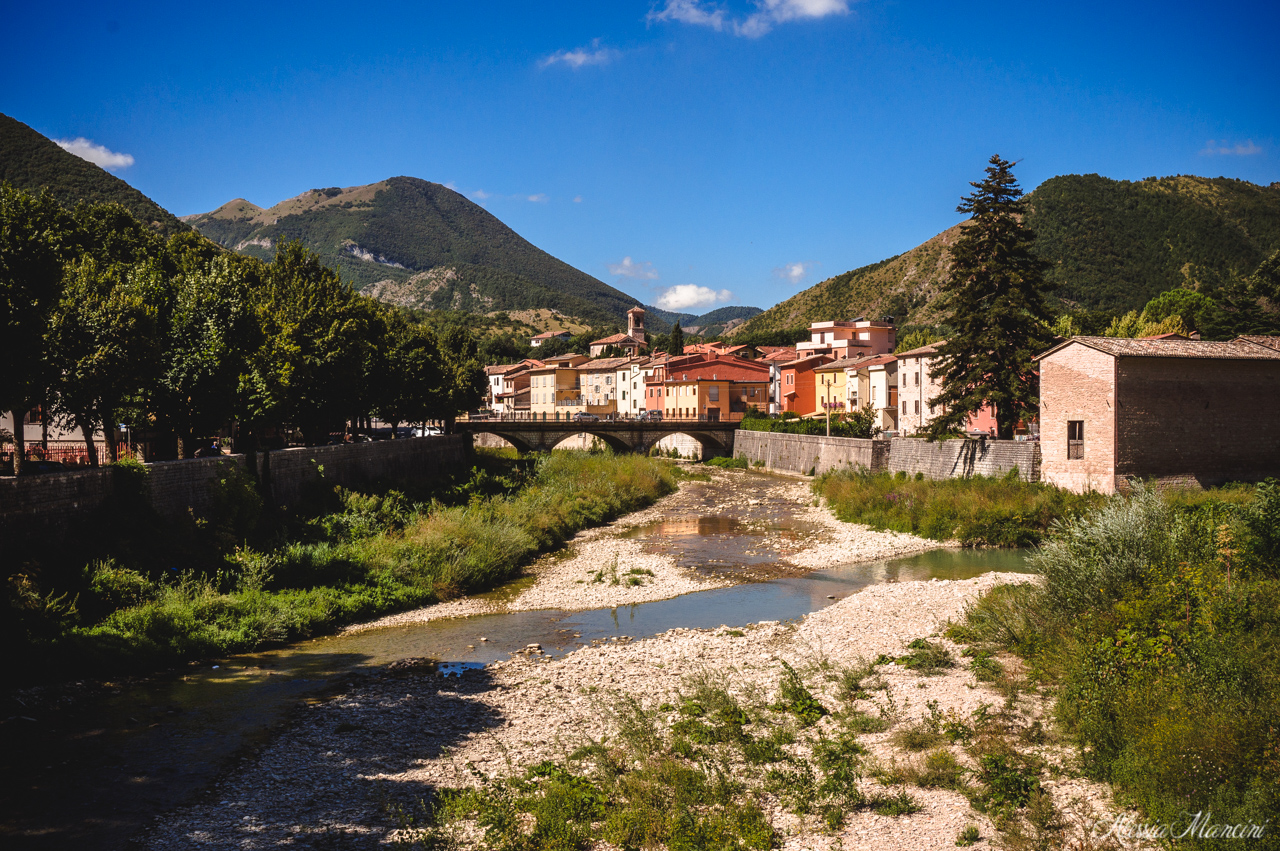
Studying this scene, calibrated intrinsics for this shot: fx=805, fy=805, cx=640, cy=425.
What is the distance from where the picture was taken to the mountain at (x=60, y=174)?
70375 mm

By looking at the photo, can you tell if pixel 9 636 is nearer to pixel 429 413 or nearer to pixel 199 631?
pixel 199 631

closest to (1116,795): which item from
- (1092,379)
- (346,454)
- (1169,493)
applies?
(1169,493)

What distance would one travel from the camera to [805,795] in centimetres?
967

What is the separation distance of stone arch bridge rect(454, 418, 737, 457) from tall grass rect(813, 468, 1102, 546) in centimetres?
2832

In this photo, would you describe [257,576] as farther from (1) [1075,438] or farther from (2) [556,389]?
(2) [556,389]

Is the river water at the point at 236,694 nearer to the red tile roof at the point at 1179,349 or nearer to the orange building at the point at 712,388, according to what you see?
the red tile roof at the point at 1179,349

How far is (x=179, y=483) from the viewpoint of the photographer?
21594 millimetres

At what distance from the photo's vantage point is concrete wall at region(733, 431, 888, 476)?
46.1m

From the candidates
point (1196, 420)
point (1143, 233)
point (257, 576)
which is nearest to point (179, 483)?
point (257, 576)

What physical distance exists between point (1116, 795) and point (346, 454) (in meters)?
29.9

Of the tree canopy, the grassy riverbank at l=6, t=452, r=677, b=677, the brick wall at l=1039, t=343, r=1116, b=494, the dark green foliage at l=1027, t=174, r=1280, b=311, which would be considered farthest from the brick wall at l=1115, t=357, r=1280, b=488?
the dark green foliage at l=1027, t=174, r=1280, b=311

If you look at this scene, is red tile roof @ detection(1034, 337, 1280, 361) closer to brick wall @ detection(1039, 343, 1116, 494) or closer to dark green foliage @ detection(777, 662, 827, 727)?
brick wall @ detection(1039, 343, 1116, 494)

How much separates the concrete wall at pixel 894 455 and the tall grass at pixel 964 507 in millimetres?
1008

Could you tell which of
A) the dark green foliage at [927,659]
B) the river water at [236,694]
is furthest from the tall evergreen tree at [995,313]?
the dark green foliage at [927,659]
